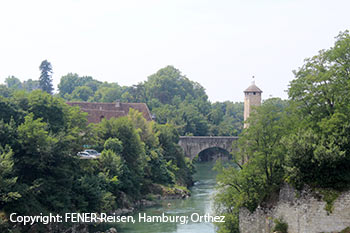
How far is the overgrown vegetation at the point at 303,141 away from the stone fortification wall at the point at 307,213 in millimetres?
401


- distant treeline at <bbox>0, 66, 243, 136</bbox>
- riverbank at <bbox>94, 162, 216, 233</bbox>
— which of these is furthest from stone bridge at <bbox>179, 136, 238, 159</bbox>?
riverbank at <bbox>94, 162, 216, 233</bbox>

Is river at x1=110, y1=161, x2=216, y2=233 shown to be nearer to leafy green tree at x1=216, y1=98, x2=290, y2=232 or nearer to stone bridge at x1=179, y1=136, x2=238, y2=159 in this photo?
leafy green tree at x1=216, y1=98, x2=290, y2=232

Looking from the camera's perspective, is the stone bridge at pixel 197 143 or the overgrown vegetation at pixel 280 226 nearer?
the overgrown vegetation at pixel 280 226

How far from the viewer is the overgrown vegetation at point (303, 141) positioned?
2625cm

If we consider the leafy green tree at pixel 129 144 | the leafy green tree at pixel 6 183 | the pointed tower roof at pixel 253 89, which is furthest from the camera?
the pointed tower roof at pixel 253 89

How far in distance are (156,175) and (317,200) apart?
33.8 m

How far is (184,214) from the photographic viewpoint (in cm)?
4553

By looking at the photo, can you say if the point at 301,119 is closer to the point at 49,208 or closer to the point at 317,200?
the point at 317,200

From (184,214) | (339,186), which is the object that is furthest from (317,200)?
(184,214)

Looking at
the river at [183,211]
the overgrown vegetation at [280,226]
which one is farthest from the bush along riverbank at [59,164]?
the overgrown vegetation at [280,226]

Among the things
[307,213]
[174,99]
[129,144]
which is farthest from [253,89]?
[307,213]

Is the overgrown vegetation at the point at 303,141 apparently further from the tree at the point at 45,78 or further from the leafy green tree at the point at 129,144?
the tree at the point at 45,78

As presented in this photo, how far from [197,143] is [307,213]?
5429 cm

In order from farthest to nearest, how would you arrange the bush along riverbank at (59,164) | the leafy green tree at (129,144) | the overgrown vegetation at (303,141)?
the leafy green tree at (129,144) → the bush along riverbank at (59,164) → the overgrown vegetation at (303,141)
